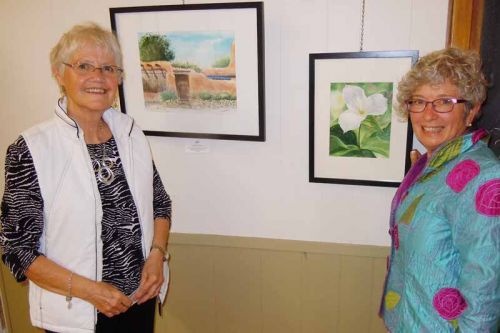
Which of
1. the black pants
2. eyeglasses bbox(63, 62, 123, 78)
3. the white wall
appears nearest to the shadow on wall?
the white wall

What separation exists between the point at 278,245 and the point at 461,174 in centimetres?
97

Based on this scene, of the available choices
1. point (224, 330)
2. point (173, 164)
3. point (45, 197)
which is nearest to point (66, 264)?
point (45, 197)

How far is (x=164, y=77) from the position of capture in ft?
5.58

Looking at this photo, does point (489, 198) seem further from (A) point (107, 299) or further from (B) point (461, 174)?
(A) point (107, 299)

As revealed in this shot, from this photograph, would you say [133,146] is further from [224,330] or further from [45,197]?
[224,330]

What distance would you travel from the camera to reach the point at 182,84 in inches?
66.4

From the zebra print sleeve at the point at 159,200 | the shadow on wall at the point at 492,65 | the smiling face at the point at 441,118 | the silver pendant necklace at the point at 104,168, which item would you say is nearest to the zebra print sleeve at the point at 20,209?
the silver pendant necklace at the point at 104,168

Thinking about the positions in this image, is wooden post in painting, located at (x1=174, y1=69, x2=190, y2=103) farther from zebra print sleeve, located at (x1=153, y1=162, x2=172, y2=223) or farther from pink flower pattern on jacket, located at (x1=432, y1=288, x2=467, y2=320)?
pink flower pattern on jacket, located at (x1=432, y1=288, x2=467, y2=320)

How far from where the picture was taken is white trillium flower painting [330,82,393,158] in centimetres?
153

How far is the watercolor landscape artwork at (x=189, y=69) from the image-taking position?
1615 millimetres

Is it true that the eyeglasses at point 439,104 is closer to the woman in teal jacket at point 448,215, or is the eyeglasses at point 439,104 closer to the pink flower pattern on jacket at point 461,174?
the woman in teal jacket at point 448,215

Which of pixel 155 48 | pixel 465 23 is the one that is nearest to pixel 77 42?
pixel 155 48

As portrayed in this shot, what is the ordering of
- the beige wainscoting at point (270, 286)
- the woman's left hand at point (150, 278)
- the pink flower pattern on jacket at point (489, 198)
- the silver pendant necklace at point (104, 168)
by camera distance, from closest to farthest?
the pink flower pattern on jacket at point (489, 198) < the silver pendant necklace at point (104, 168) < the woman's left hand at point (150, 278) < the beige wainscoting at point (270, 286)

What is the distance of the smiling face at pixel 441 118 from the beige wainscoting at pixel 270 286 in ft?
2.42
